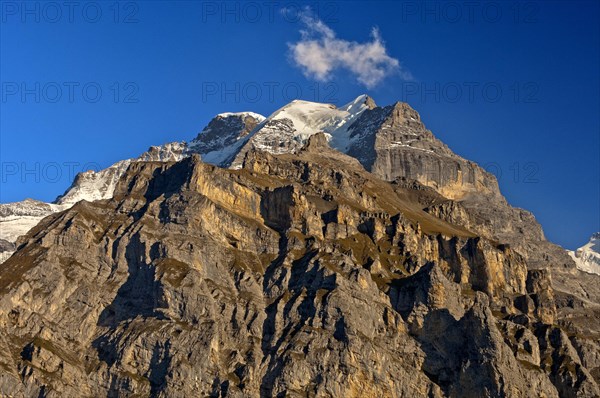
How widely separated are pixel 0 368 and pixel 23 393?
6467 mm

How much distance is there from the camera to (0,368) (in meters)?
198

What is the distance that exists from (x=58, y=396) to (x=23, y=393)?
649cm

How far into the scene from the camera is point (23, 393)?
197500 mm

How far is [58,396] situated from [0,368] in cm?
1211

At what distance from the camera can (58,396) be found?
198750 mm
